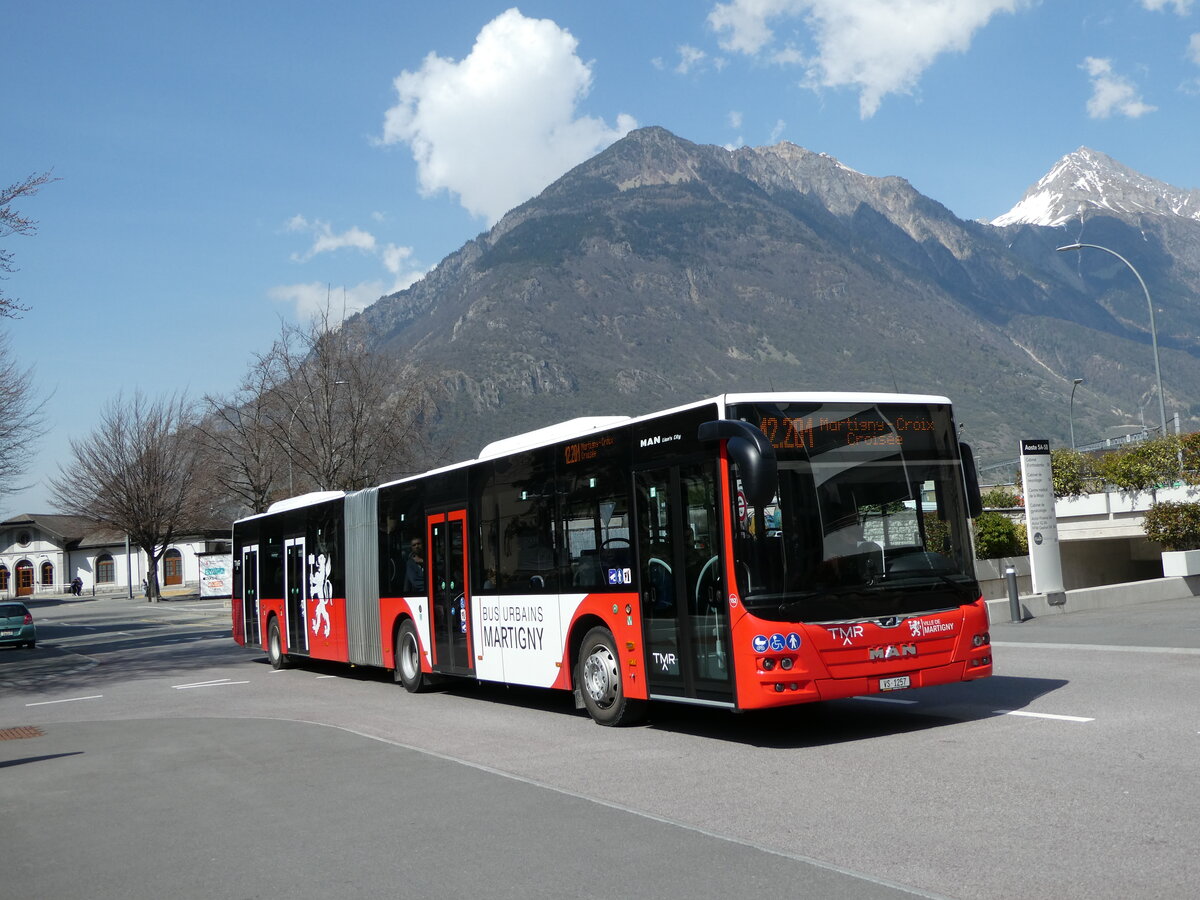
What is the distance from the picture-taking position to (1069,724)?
991 centimetres

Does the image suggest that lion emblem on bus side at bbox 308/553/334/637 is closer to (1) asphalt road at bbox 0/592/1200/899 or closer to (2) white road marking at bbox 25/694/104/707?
(2) white road marking at bbox 25/694/104/707

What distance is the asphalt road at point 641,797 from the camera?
6.06 meters

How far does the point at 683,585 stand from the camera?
1028 centimetres

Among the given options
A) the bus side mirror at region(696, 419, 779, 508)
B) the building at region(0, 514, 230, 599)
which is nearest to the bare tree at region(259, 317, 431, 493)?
the bus side mirror at region(696, 419, 779, 508)

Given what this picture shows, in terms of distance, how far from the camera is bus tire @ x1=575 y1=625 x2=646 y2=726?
11438 millimetres

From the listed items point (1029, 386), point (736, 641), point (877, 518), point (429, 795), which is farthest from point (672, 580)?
point (1029, 386)

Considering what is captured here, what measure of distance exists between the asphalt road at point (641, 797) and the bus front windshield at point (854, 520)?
1.22 m

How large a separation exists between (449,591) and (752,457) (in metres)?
6.84

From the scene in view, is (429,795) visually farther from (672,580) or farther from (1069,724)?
(1069,724)

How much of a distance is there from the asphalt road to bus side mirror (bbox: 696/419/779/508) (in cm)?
209

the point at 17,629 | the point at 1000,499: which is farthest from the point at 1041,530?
the point at 17,629

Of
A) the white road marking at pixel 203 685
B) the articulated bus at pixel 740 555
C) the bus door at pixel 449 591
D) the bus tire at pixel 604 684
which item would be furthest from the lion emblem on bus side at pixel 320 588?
the bus tire at pixel 604 684

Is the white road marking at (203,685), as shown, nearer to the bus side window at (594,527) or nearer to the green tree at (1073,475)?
the bus side window at (594,527)

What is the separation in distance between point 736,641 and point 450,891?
13.5ft
